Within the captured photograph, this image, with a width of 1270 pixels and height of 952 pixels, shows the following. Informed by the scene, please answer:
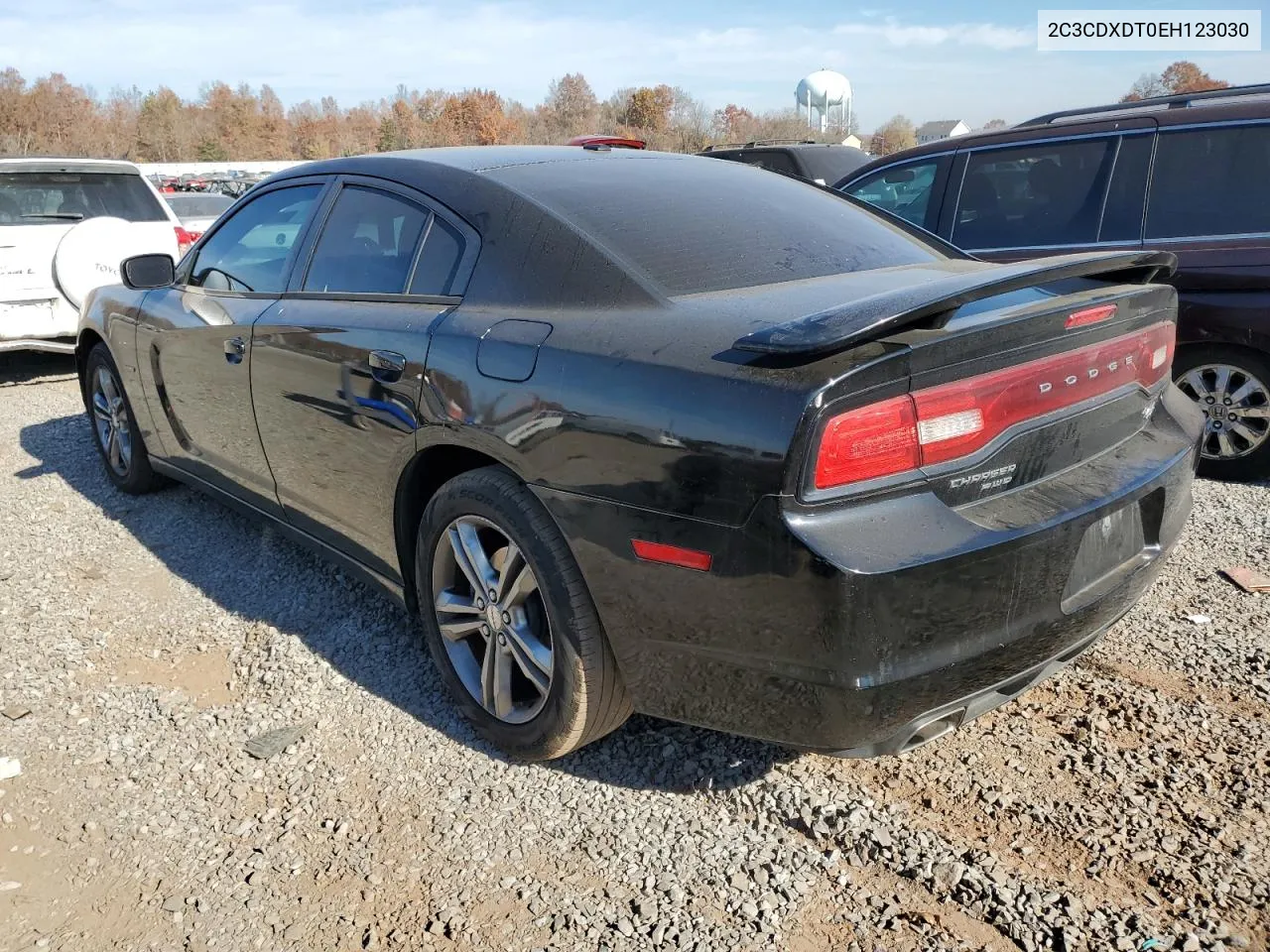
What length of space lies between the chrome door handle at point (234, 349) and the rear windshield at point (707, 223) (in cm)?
125

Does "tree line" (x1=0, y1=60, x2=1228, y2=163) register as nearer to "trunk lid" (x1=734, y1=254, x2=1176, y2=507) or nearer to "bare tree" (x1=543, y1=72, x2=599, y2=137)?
"bare tree" (x1=543, y1=72, x2=599, y2=137)

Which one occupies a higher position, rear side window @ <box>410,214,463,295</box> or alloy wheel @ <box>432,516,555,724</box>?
rear side window @ <box>410,214,463,295</box>

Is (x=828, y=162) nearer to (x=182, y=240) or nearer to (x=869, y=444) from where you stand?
(x=182, y=240)

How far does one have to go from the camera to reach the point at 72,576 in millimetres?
4199

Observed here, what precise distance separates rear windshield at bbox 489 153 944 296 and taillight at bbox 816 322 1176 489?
2.26ft

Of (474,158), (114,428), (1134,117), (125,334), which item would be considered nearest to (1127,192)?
(1134,117)

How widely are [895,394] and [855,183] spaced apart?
438 cm

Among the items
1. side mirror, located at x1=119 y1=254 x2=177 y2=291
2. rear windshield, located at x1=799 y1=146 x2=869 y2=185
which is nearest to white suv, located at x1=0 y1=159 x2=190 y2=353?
side mirror, located at x1=119 y1=254 x2=177 y2=291

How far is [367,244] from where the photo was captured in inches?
127

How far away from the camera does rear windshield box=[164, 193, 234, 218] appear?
15.2 meters

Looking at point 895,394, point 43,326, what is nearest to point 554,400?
point 895,394

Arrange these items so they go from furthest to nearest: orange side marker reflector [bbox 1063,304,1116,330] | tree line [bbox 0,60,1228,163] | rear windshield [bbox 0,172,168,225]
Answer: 1. tree line [bbox 0,60,1228,163]
2. rear windshield [bbox 0,172,168,225]
3. orange side marker reflector [bbox 1063,304,1116,330]

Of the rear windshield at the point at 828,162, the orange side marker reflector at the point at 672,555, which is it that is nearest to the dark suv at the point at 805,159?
the rear windshield at the point at 828,162

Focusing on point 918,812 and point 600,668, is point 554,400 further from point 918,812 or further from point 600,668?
point 918,812
